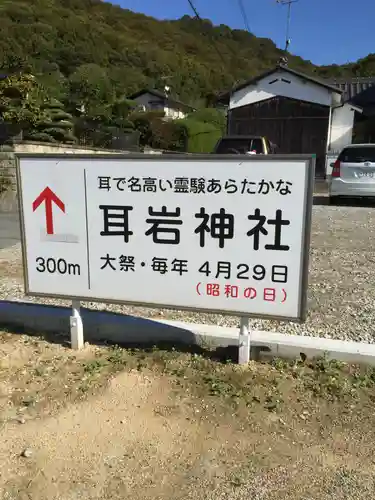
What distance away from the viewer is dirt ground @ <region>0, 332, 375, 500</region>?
1.91m

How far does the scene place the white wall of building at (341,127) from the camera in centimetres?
2408

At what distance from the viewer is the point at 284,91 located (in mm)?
24562

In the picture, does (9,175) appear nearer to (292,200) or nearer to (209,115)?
(292,200)

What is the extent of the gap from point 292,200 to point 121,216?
43.7 inches

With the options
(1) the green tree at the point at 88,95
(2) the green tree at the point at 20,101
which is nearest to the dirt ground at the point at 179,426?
(2) the green tree at the point at 20,101

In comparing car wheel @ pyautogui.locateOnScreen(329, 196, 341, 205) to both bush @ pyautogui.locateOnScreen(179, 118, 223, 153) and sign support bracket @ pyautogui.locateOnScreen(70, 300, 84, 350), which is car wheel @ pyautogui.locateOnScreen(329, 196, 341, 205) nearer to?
sign support bracket @ pyautogui.locateOnScreen(70, 300, 84, 350)

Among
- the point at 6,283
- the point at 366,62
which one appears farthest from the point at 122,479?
the point at 366,62

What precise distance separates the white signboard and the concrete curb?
31cm

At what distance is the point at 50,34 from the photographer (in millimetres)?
49750

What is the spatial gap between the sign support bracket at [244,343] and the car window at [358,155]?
822 cm

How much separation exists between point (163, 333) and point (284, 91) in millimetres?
24120

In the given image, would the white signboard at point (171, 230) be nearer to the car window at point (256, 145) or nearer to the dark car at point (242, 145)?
the dark car at point (242, 145)

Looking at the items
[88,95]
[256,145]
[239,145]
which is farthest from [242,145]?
[88,95]

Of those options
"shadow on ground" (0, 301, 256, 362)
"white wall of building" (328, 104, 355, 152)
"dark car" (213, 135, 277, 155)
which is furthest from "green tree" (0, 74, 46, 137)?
"white wall of building" (328, 104, 355, 152)
